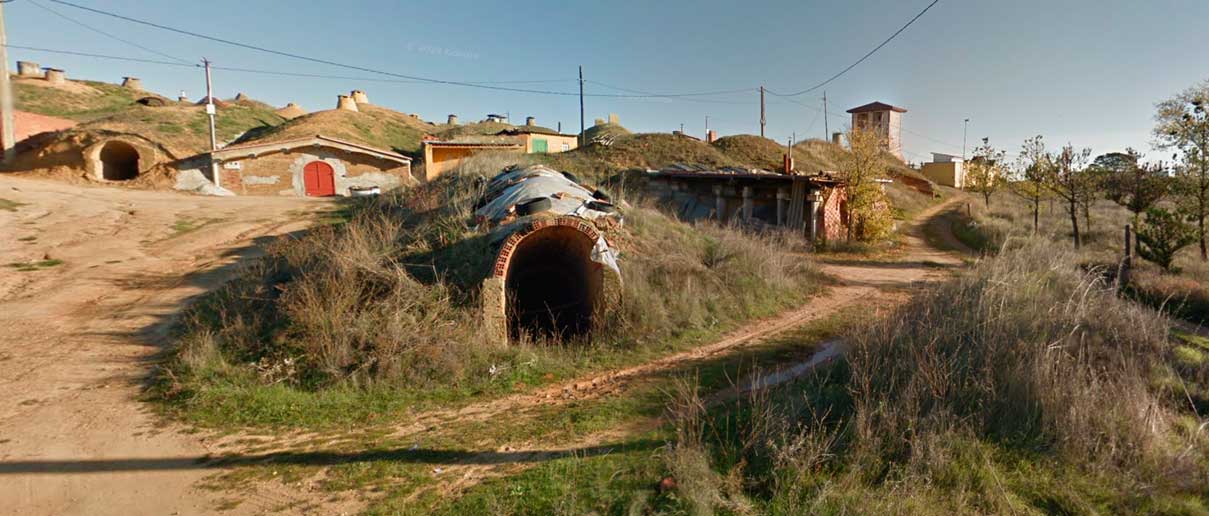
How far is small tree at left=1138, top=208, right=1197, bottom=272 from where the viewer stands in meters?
13.6

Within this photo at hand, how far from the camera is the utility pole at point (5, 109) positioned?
24703mm

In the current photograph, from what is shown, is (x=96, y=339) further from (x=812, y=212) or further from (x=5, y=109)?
(x=5, y=109)

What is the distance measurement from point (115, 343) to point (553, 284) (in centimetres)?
764

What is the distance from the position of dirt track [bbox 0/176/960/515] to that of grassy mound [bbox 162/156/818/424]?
0.56 m

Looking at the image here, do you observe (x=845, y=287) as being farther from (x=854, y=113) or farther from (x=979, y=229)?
(x=854, y=113)

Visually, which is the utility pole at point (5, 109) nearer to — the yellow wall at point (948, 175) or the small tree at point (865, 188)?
the small tree at point (865, 188)

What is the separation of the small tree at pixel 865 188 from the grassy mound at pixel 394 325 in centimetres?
1005

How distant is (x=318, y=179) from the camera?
96.8 ft

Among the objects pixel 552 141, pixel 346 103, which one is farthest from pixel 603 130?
pixel 346 103

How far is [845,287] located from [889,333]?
8028 millimetres

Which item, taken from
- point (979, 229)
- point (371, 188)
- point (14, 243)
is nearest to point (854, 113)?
point (979, 229)

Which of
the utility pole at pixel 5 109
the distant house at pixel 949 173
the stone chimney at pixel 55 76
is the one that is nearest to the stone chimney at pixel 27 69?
the stone chimney at pixel 55 76

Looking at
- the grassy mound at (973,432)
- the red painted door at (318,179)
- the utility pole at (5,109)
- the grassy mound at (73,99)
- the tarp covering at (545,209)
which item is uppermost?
the grassy mound at (73,99)

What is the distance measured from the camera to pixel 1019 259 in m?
9.98
